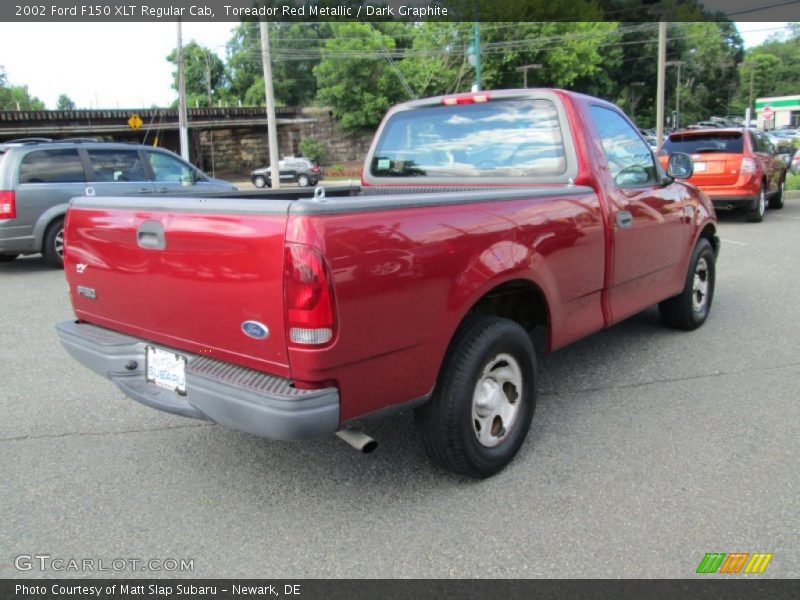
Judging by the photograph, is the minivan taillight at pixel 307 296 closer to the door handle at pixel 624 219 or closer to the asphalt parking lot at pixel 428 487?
the asphalt parking lot at pixel 428 487

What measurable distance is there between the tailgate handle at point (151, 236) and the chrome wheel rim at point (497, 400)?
158 centimetres

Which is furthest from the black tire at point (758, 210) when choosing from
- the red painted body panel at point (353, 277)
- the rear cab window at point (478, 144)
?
the red painted body panel at point (353, 277)

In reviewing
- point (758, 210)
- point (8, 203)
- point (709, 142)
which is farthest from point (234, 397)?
point (758, 210)

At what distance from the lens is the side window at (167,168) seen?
34.9 feet

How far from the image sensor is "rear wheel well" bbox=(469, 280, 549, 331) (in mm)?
3422

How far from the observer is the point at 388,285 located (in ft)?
8.59

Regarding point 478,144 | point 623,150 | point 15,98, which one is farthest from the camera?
point 15,98

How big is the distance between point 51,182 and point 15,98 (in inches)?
4183

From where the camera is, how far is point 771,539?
275 cm

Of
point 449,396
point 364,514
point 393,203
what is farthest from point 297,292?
point 364,514

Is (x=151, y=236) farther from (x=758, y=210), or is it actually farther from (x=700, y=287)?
(x=758, y=210)

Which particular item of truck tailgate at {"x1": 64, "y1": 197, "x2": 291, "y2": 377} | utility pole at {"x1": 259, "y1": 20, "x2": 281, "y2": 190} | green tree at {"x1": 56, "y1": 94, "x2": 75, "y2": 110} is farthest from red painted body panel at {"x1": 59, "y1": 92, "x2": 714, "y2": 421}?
green tree at {"x1": 56, "y1": 94, "x2": 75, "y2": 110}

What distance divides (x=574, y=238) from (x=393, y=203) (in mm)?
1446

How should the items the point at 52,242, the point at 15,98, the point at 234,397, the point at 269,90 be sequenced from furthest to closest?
the point at 15,98
the point at 269,90
the point at 52,242
the point at 234,397
